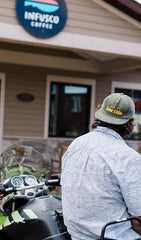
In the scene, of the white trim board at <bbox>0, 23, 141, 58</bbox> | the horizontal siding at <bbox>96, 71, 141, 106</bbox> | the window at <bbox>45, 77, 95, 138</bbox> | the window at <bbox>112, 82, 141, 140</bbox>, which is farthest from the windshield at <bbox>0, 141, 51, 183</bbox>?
the window at <bbox>112, 82, 141, 140</bbox>

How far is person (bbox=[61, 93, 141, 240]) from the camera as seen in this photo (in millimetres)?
1962

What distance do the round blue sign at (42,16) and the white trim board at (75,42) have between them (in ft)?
0.34

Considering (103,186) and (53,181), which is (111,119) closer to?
(103,186)

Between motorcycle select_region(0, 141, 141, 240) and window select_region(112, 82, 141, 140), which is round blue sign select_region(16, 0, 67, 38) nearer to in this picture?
motorcycle select_region(0, 141, 141, 240)

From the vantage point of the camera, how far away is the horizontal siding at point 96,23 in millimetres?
6902

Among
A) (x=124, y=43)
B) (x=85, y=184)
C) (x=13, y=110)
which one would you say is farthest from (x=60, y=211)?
(x=13, y=110)

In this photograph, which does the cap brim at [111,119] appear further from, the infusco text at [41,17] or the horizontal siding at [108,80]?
the horizontal siding at [108,80]

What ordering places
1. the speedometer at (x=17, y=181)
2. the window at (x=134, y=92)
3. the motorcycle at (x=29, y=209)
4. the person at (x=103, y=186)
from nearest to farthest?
the person at (x=103, y=186) → the motorcycle at (x=29, y=209) → the speedometer at (x=17, y=181) → the window at (x=134, y=92)

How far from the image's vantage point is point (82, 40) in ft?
22.7

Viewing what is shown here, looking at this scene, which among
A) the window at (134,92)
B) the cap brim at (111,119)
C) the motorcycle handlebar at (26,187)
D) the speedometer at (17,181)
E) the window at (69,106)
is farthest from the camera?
the window at (134,92)

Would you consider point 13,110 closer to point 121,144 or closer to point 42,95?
point 42,95

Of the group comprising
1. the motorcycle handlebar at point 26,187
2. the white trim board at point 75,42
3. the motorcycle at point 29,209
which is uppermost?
the white trim board at point 75,42

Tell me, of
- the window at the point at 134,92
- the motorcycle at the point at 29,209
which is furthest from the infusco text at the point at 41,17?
the window at the point at 134,92

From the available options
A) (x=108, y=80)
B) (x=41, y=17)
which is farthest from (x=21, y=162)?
(x=108, y=80)
